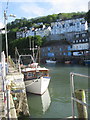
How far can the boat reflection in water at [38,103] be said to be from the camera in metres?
12.1

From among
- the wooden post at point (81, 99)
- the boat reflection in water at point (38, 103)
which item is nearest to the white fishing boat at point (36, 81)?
the boat reflection in water at point (38, 103)

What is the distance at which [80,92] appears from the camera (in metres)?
4.70

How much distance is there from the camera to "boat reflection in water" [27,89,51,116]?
12.1 m

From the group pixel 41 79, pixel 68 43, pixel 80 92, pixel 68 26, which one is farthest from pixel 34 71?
pixel 68 26

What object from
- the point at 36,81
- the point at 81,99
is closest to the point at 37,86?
the point at 36,81

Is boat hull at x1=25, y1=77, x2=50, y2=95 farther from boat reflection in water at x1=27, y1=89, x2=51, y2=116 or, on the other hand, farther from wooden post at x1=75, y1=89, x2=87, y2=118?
wooden post at x1=75, y1=89, x2=87, y2=118

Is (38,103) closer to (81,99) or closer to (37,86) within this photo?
(37,86)

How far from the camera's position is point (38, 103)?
1408 cm

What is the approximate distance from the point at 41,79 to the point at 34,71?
1.53 metres

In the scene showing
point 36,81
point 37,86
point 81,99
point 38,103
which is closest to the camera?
point 81,99

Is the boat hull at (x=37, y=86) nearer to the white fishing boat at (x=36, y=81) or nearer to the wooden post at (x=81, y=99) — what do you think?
the white fishing boat at (x=36, y=81)

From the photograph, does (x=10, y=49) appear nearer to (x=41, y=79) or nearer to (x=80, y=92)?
(x=41, y=79)

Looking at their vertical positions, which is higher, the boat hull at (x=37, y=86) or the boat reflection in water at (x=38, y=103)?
the boat hull at (x=37, y=86)

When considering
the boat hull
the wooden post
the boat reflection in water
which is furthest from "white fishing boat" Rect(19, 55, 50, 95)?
the wooden post
